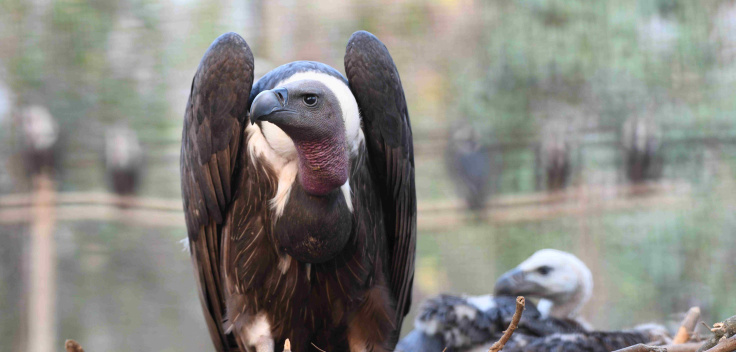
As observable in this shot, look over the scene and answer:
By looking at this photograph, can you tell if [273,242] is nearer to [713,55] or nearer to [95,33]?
[95,33]

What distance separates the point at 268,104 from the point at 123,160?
9.62ft

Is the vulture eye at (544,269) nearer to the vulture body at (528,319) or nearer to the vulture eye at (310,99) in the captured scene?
Answer: the vulture body at (528,319)

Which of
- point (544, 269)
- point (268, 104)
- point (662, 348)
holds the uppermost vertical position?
point (268, 104)

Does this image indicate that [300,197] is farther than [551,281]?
No

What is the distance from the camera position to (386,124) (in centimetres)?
213

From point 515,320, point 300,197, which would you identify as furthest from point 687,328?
point 300,197

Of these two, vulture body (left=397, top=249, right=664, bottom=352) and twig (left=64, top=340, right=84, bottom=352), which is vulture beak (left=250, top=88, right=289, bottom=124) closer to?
twig (left=64, top=340, right=84, bottom=352)

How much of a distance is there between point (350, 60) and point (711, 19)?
3.05 m

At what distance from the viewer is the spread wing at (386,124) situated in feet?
6.90

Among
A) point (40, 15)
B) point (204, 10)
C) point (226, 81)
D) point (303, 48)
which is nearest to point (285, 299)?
point (226, 81)

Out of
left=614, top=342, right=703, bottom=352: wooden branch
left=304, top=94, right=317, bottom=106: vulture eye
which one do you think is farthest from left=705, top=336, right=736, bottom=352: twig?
left=304, top=94, right=317, bottom=106: vulture eye

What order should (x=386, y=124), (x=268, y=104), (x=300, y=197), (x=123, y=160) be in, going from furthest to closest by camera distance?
(x=123, y=160) < (x=386, y=124) < (x=300, y=197) < (x=268, y=104)

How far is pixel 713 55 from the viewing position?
4.22 meters

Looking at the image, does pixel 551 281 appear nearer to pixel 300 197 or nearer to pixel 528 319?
pixel 528 319
